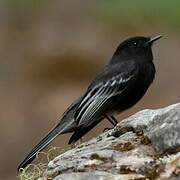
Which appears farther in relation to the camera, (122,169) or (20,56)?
(20,56)

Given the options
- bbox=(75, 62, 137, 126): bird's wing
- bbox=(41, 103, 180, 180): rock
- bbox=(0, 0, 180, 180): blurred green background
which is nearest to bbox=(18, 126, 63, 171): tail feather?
bbox=(75, 62, 137, 126): bird's wing

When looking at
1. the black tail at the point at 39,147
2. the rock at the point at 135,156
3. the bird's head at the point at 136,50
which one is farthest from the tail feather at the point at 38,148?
the bird's head at the point at 136,50

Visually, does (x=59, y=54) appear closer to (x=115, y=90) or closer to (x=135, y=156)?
(x=115, y=90)

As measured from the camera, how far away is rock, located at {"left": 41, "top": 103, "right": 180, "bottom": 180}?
239 inches

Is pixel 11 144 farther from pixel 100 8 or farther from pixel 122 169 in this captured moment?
pixel 122 169

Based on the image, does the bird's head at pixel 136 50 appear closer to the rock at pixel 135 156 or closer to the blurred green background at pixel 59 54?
the rock at pixel 135 156

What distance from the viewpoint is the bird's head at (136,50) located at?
32.9 feet

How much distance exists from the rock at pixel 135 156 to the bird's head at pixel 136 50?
3089 mm

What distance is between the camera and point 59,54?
62.2 ft

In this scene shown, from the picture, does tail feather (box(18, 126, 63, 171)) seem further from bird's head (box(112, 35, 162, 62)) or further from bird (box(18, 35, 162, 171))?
bird's head (box(112, 35, 162, 62))

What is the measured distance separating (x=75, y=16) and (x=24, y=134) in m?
4.89

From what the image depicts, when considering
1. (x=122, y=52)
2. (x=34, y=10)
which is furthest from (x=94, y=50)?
(x=122, y=52)

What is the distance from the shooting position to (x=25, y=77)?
1841cm

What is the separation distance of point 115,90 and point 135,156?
3.39m
